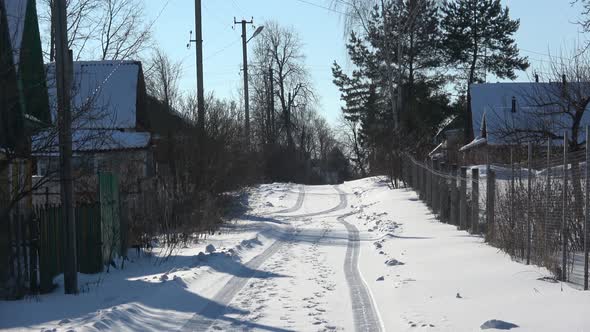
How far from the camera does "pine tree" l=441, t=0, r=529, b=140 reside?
4925cm

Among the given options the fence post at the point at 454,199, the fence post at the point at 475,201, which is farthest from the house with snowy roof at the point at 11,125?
the fence post at the point at 454,199

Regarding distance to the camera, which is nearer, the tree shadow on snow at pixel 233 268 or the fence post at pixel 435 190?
the tree shadow on snow at pixel 233 268

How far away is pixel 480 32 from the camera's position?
49469 millimetres

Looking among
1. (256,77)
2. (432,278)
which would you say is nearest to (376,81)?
(256,77)

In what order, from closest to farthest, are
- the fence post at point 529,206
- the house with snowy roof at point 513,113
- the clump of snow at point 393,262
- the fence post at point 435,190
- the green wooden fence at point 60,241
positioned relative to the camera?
the green wooden fence at point 60,241, the fence post at point 529,206, the clump of snow at point 393,262, the house with snowy roof at point 513,113, the fence post at point 435,190

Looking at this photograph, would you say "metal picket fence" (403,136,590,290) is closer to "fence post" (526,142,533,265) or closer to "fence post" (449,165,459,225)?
"fence post" (526,142,533,265)

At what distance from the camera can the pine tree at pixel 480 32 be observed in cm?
4925

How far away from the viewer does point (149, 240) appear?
16.1 metres

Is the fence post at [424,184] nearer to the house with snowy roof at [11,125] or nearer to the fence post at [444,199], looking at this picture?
the fence post at [444,199]

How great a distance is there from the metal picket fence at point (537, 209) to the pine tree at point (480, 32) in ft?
107

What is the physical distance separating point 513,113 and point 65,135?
26.2 metres

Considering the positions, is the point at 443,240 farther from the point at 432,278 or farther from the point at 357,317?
the point at 357,317

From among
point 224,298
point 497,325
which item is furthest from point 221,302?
point 497,325

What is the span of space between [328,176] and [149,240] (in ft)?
272
